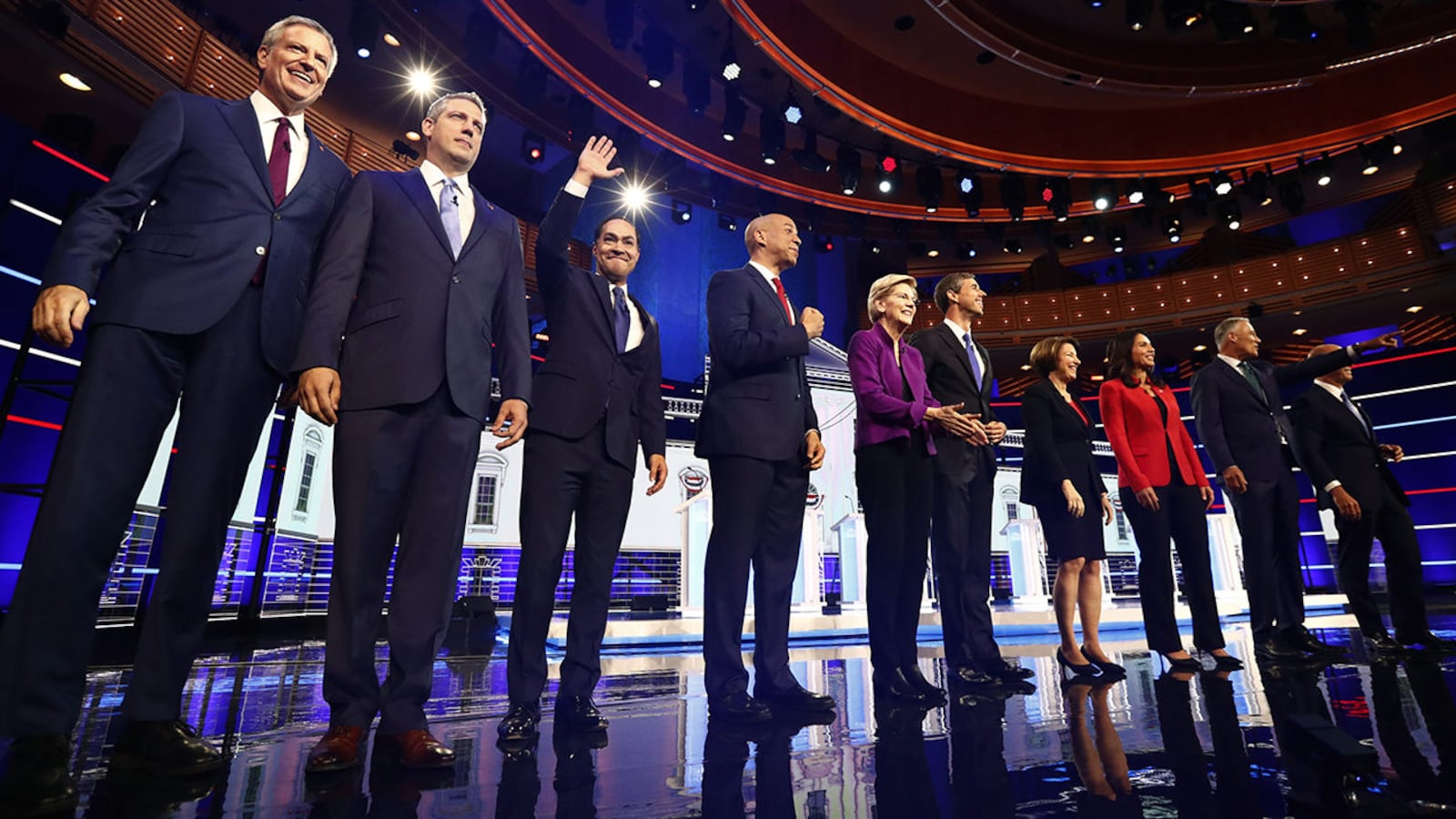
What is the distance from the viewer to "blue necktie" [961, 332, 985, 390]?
2961mm

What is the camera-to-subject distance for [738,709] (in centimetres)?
192

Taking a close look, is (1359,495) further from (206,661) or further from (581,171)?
(206,661)

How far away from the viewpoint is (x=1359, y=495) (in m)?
3.58

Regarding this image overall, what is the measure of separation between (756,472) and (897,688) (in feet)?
2.71

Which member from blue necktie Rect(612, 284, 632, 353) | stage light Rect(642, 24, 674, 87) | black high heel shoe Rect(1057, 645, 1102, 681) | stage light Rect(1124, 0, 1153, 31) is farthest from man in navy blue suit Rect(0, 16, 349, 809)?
stage light Rect(1124, 0, 1153, 31)

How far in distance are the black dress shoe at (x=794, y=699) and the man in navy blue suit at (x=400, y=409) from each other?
3.38 ft

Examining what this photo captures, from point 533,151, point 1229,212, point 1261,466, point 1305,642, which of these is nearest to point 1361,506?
point 1261,466

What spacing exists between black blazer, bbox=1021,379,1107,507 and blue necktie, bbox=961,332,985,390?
260 mm

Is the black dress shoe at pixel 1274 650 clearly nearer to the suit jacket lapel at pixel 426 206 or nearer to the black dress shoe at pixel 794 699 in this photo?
the black dress shoe at pixel 794 699

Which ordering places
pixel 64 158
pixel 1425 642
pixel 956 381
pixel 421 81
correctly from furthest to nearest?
pixel 421 81, pixel 64 158, pixel 1425 642, pixel 956 381

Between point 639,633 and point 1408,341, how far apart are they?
1622 centimetres

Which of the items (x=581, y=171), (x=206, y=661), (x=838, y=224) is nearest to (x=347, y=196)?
(x=581, y=171)

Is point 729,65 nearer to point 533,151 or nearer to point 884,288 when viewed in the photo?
point 533,151

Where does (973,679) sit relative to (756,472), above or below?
below
